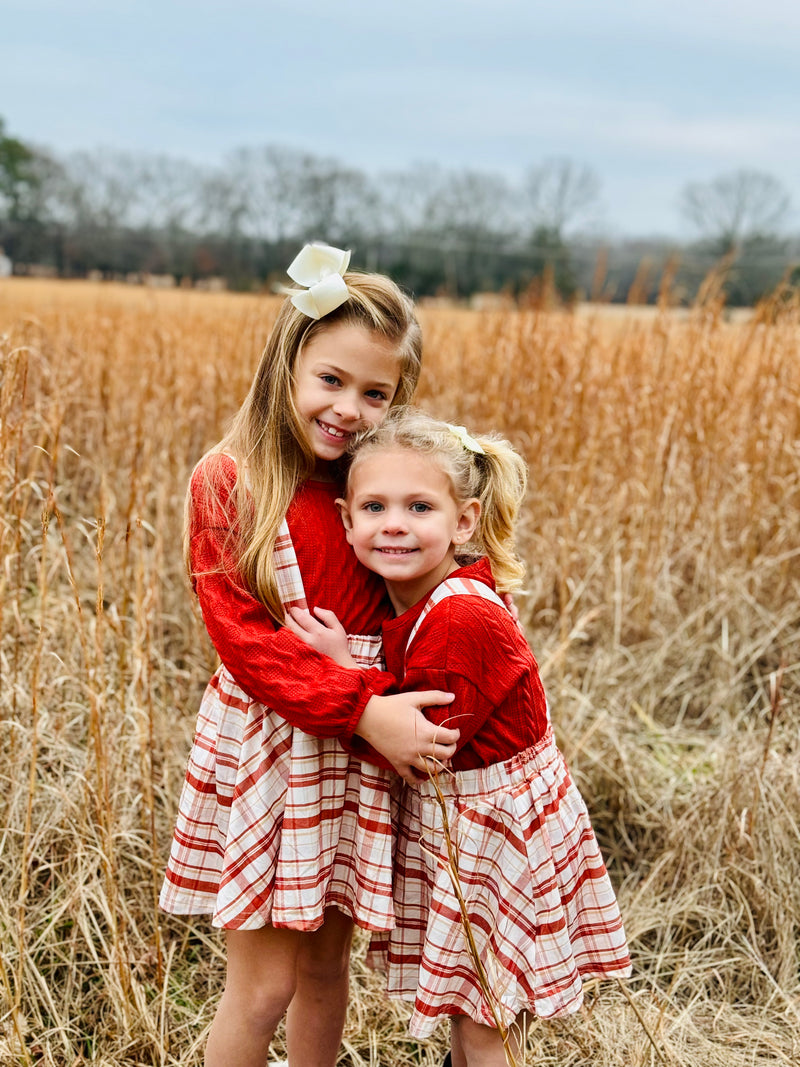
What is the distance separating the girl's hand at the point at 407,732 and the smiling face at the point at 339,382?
36cm

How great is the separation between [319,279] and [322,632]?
489 mm

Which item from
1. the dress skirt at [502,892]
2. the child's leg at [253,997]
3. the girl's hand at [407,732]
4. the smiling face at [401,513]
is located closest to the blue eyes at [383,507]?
the smiling face at [401,513]

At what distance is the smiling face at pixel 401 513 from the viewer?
4.04ft

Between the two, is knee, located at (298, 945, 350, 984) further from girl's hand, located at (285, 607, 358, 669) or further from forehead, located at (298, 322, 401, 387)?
forehead, located at (298, 322, 401, 387)

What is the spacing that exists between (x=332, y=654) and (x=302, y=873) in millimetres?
295

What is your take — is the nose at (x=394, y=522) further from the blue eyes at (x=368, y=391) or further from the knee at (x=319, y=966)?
the knee at (x=319, y=966)

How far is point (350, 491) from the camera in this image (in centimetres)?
130

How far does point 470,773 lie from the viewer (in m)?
1.24

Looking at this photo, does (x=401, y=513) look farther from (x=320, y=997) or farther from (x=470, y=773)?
(x=320, y=997)

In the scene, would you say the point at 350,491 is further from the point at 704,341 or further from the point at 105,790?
the point at 704,341

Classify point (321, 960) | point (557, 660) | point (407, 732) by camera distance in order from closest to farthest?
point (407, 732)
point (321, 960)
point (557, 660)

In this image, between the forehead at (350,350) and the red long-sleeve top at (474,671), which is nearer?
the red long-sleeve top at (474,671)

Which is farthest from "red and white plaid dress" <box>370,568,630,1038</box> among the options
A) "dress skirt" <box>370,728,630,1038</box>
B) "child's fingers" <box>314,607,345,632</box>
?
"child's fingers" <box>314,607,345,632</box>

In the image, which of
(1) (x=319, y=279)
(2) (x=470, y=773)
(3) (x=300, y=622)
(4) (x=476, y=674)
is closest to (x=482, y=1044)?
(2) (x=470, y=773)
